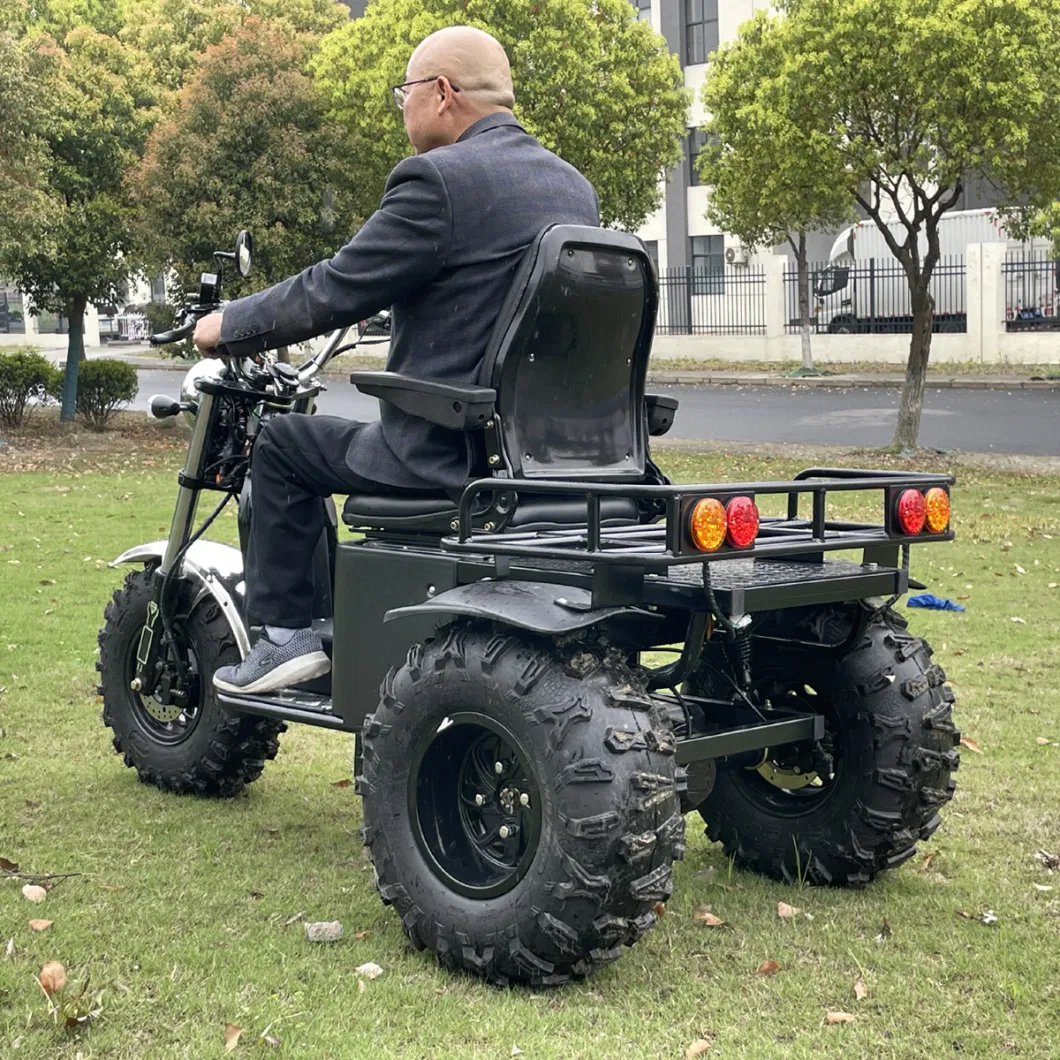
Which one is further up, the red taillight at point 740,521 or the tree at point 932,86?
the tree at point 932,86

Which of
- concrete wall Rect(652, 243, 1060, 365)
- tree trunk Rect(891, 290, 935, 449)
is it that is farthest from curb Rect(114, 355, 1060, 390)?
tree trunk Rect(891, 290, 935, 449)

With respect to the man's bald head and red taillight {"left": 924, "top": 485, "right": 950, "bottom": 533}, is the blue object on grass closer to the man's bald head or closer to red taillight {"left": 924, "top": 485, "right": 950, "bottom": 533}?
red taillight {"left": 924, "top": 485, "right": 950, "bottom": 533}

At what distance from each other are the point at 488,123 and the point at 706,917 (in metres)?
2.16

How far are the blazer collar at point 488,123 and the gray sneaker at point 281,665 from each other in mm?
1455

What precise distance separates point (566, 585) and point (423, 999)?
989 mm

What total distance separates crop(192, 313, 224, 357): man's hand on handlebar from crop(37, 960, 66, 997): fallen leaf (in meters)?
1.62

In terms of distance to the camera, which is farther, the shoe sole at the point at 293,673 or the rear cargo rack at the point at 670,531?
the shoe sole at the point at 293,673

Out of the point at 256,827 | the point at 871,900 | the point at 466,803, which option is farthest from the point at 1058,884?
the point at 256,827

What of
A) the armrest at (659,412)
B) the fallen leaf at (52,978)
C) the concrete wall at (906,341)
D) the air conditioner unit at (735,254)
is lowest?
the fallen leaf at (52,978)

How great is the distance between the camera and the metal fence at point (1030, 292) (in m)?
30.3

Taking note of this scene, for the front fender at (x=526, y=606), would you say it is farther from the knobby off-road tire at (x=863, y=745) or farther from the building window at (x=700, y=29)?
the building window at (x=700, y=29)

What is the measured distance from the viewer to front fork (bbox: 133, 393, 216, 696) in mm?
4801

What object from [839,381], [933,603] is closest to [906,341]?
[839,381]

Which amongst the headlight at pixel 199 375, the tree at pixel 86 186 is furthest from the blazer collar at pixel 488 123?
the tree at pixel 86 186
